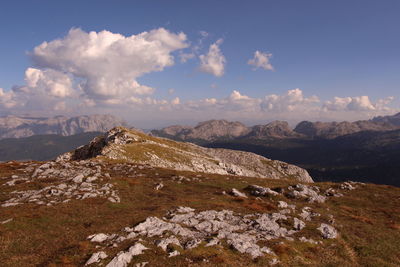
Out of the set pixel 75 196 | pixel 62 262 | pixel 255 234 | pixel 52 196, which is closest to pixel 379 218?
pixel 255 234

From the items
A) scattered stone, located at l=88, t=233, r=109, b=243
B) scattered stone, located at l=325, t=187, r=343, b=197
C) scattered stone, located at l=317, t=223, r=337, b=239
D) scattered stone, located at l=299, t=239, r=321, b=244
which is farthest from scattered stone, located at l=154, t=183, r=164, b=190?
scattered stone, located at l=325, t=187, r=343, b=197

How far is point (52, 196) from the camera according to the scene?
A: 38281mm

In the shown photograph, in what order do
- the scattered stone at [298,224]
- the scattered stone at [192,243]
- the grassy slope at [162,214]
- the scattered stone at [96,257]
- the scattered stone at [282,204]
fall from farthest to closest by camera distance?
the scattered stone at [282,204]
the scattered stone at [298,224]
the scattered stone at [192,243]
the grassy slope at [162,214]
the scattered stone at [96,257]

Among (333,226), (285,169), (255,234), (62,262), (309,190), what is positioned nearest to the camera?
(62,262)

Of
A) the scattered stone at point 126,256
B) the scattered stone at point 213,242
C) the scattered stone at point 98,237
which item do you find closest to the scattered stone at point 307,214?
the scattered stone at point 213,242

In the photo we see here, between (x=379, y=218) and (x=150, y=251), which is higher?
(x=150, y=251)

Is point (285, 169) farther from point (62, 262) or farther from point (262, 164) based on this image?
point (62, 262)

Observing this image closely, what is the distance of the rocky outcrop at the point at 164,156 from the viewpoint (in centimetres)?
9125

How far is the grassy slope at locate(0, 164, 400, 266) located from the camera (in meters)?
22.0

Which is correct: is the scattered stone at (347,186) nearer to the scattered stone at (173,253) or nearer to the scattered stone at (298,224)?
the scattered stone at (298,224)

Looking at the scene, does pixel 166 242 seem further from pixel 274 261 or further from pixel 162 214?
pixel 274 261

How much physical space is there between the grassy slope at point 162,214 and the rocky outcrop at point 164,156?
43000 millimetres

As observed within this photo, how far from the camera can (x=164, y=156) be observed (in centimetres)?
10269

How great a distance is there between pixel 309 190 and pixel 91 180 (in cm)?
4204
